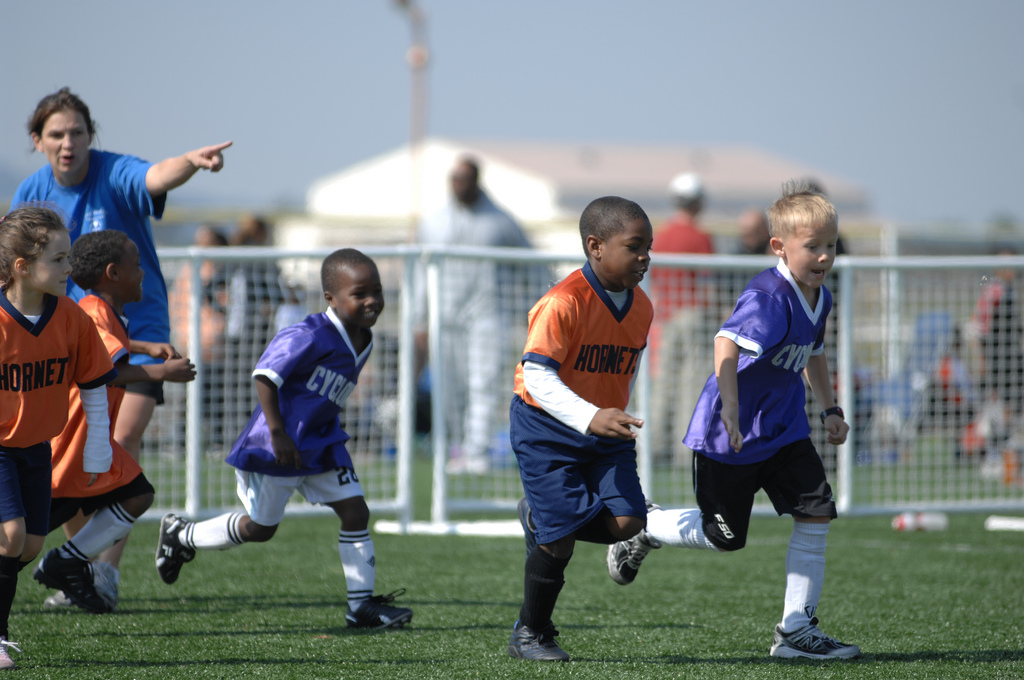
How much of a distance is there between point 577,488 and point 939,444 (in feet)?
15.2

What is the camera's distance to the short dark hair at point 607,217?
351 centimetres

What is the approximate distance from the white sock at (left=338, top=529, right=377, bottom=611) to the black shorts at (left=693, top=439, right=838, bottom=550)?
133 cm

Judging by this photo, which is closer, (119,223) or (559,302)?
(559,302)

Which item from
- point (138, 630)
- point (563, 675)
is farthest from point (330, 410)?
point (563, 675)

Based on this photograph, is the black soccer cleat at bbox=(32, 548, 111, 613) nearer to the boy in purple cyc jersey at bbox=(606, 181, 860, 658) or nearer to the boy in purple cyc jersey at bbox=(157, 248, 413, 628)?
the boy in purple cyc jersey at bbox=(157, 248, 413, 628)

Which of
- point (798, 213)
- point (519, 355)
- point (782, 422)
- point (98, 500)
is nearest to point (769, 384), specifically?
point (782, 422)

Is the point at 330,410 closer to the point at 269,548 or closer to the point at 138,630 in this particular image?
the point at 138,630

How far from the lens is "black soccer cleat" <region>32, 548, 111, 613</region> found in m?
4.03

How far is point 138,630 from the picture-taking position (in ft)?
13.0

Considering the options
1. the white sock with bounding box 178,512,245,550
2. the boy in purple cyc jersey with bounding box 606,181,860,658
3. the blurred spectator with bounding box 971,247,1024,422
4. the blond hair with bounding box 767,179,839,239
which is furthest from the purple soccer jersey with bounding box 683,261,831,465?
the blurred spectator with bounding box 971,247,1024,422

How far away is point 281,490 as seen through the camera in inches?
162

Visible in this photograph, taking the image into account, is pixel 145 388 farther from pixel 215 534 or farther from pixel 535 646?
pixel 535 646

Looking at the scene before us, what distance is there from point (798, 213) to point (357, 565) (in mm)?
2138

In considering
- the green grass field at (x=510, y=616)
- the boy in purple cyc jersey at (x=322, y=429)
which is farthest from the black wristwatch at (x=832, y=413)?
the boy in purple cyc jersey at (x=322, y=429)
